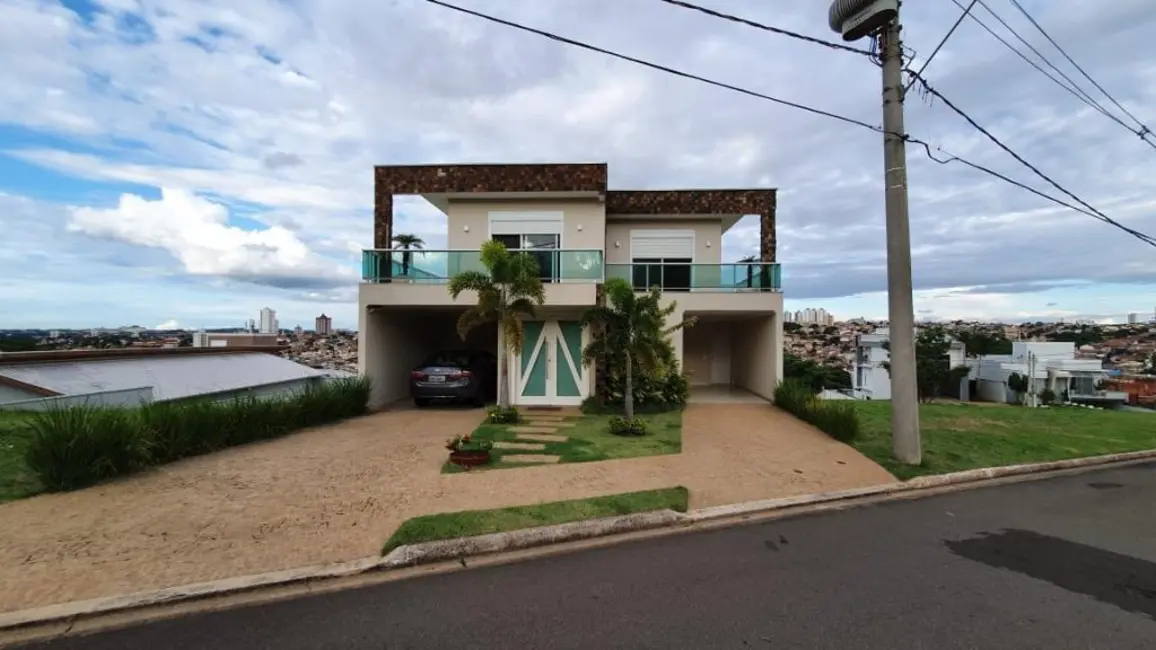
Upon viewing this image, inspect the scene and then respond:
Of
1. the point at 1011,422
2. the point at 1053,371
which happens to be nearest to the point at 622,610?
the point at 1011,422

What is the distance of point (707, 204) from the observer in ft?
55.6

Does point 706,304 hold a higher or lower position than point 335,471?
higher

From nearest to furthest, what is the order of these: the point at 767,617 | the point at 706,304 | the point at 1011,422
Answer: the point at 767,617
the point at 1011,422
the point at 706,304

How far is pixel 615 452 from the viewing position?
30.7ft

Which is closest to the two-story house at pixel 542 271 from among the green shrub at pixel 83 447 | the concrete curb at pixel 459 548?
the green shrub at pixel 83 447

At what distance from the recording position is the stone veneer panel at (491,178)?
49.1ft

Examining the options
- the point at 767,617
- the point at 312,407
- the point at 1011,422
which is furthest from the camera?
the point at 1011,422

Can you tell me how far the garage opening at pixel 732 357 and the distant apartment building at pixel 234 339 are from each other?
1728 centimetres

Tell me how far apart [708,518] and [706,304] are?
9.18 meters

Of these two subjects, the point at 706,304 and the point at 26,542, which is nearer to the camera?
the point at 26,542

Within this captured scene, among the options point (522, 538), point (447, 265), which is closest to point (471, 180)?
point (447, 265)

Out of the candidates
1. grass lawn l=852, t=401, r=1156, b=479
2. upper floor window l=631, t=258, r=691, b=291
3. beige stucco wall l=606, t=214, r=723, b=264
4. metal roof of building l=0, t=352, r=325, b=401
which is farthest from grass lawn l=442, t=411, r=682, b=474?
metal roof of building l=0, t=352, r=325, b=401

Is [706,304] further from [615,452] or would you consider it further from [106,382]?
[106,382]

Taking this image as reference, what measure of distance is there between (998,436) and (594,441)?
26.3 feet
